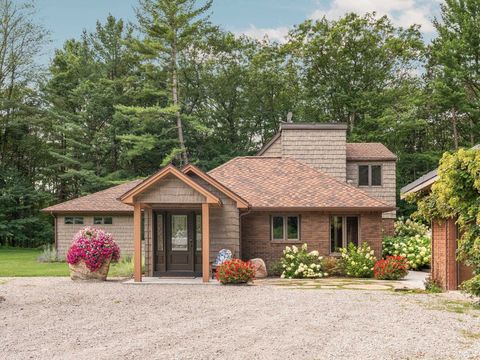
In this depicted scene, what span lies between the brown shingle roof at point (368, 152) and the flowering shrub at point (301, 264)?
873 centimetres

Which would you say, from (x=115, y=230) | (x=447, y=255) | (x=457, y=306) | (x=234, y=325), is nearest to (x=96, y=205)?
(x=115, y=230)

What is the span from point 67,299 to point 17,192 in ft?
91.3

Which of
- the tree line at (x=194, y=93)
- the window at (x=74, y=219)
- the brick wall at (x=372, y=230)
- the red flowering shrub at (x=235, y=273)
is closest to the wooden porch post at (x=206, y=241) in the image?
the red flowering shrub at (x=235, y=273)

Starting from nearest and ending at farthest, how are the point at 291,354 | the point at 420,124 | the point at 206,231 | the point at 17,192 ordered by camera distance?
the point at 291,354 < the point at 206,231 < the point at 420,124 < the point at 17,192

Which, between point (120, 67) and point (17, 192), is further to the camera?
point (120, 67)

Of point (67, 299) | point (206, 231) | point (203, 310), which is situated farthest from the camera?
point (206, 231)

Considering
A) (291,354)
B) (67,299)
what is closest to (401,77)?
(67,299)

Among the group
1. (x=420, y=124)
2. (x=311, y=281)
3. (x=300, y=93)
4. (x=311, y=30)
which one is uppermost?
(x=311, y=30)

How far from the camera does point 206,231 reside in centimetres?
1819

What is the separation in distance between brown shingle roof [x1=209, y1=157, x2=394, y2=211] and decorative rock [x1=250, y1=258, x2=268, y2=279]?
1.94 m

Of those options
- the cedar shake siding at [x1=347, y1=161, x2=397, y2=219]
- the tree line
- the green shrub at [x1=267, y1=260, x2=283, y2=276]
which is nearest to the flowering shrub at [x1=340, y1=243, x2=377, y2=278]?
the green shrub at [x1=267, y1=260, x2=283, y2=276]

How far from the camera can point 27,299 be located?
46.0ft

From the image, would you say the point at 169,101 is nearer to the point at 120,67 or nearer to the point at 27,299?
the point at 120,67

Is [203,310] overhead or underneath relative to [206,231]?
underneath
